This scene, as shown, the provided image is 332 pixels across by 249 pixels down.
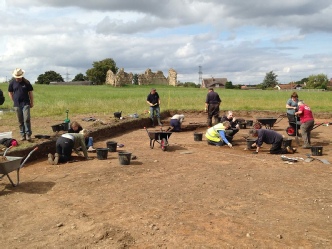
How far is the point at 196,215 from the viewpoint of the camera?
5.01 metres

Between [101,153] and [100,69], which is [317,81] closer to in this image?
[100,69]

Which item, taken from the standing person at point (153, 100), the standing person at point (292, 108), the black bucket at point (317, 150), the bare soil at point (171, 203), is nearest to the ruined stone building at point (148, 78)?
the standing person at point (153, 100)

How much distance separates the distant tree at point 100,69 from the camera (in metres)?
89.2

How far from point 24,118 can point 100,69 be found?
82369 mm

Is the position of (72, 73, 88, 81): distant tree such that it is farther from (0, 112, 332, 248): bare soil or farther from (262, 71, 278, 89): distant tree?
(0, 112, 332, 248): bare soil

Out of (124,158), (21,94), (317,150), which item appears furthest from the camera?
(317,150)

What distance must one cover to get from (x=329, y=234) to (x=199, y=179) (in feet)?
9.54

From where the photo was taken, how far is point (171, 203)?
554 centimetres

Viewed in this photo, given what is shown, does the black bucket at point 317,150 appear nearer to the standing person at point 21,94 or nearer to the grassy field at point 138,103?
the standing person at point 21,94

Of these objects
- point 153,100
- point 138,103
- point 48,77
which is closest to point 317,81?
point 48,77

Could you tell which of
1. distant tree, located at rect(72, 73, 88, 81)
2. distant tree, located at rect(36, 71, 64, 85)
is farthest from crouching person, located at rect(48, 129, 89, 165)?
distant tree, located at rect(72, 73, 88, 81)

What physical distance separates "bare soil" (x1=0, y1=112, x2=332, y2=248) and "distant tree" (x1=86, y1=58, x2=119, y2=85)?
81.8 m

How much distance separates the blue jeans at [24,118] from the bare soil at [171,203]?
578 millimetres

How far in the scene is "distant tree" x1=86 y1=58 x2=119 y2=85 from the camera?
89.2m
